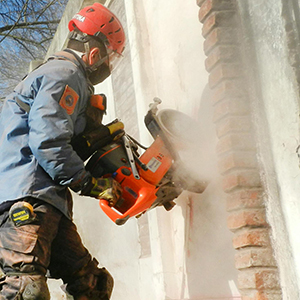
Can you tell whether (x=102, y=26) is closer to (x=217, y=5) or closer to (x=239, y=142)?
(x=217, y=5)

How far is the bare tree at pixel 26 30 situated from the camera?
13.7 m

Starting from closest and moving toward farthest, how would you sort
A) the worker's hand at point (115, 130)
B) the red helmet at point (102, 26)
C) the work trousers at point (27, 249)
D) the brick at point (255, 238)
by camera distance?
the work trousers at point (27, 249), the brick at point (255, 238), the worker's hand at point (115, 130), the red helmet at point (102, 26)

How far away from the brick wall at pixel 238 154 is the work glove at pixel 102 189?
651mm

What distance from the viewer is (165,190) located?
2.53m

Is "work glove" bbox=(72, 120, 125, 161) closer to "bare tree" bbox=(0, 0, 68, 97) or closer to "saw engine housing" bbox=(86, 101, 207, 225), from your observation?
"saw engine housing" bbox=(86, 101, 207, 225)

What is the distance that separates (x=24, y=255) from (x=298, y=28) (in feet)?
6.01

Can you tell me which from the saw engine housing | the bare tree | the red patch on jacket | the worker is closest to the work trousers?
the worker

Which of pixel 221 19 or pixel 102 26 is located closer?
pixel 221 19

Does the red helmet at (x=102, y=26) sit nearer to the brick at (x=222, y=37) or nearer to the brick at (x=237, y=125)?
the brick at (x=222, y=37)

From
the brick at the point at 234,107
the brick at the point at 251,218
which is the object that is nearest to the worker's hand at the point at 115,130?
the brick at the point at 234,107

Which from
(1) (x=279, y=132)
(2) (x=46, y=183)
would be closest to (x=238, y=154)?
(1) (x=279, y=132)

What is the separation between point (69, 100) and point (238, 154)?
1.00 m

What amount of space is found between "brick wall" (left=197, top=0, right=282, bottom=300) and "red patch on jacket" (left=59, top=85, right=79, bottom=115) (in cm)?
85

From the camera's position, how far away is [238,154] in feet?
7.61
